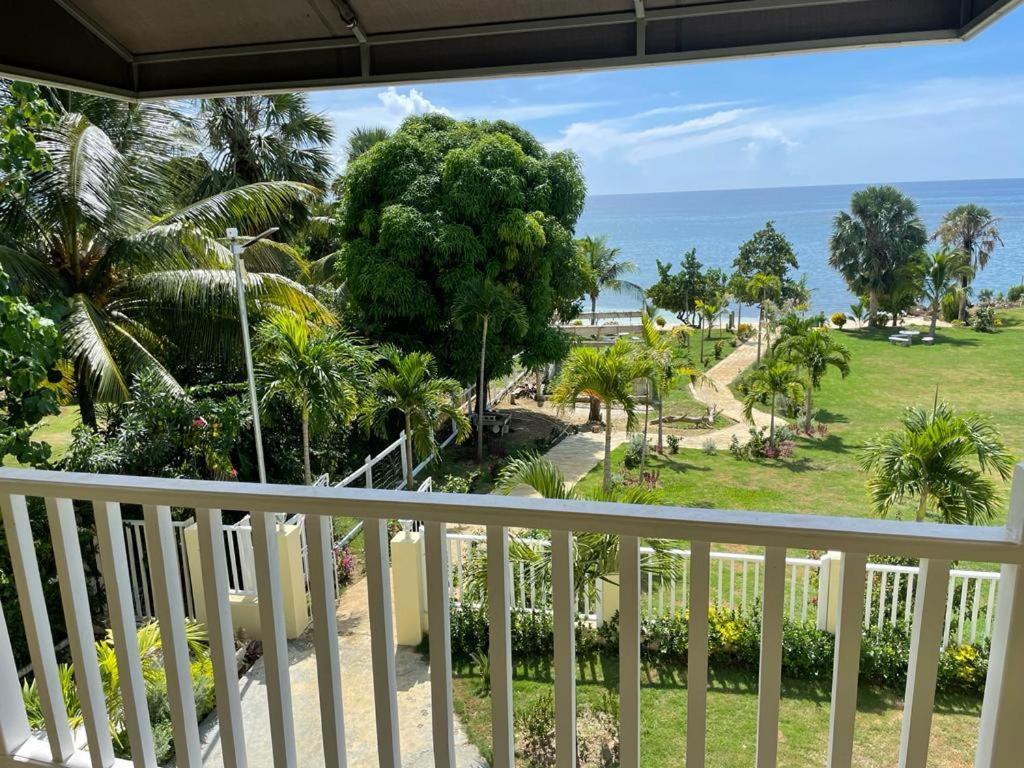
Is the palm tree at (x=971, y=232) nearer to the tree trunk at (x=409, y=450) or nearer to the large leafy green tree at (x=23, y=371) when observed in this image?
the tree trunk at (x=409, y=450)

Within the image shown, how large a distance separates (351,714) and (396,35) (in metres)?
3.63

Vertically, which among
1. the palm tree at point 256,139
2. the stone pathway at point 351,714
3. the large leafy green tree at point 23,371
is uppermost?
the palm tree at point 256,139

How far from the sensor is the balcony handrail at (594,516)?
859 mm

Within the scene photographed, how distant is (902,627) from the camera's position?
5105mm

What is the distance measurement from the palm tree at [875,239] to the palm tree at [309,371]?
86.4ft

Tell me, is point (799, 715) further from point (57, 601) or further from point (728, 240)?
point (728, 240)

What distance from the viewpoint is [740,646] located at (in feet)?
16.7

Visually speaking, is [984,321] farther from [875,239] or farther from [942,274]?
[875,239]

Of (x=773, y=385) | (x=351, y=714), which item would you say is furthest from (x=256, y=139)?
(x=351, y=714)

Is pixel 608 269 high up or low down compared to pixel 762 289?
up

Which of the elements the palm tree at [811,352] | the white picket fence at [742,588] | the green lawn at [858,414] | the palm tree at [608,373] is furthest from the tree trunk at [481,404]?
the palm tree at [811,352]

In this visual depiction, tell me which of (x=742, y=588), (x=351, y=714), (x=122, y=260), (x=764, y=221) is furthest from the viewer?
(x=764, y=221)

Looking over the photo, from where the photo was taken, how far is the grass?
4020 millimetres

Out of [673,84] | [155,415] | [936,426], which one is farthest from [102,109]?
[673,84]
